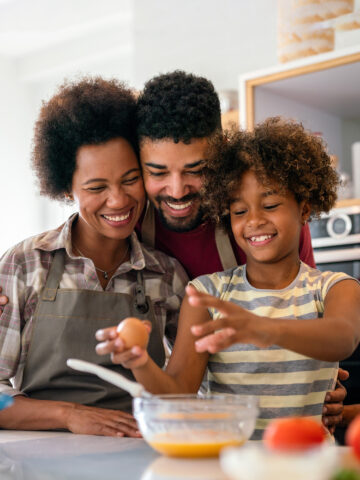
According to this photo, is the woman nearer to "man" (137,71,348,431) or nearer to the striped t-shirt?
"man" (137,71,348,431)

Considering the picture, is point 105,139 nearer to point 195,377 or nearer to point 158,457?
point 195,377

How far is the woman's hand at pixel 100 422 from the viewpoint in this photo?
136 centimetres

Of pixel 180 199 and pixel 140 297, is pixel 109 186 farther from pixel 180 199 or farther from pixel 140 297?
pixel 140 297

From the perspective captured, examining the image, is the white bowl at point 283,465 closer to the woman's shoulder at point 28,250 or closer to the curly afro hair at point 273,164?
the curly afro hair at point 273,164

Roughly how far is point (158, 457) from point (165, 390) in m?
0.31

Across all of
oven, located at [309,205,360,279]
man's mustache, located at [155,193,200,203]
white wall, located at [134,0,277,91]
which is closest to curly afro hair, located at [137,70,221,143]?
man's mustache, located at [155,193,200,203]

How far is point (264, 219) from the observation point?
4.57ft

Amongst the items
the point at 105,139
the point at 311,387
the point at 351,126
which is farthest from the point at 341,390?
the point at 351,126

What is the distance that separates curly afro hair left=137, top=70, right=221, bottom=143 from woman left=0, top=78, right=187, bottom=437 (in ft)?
0.21

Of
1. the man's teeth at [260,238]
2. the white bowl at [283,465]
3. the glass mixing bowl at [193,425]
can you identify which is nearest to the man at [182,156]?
the man's teeth at [260,238]

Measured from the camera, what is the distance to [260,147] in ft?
4.80

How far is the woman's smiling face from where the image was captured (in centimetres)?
161

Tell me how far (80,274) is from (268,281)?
0.48 m

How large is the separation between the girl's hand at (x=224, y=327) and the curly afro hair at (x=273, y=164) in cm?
54
